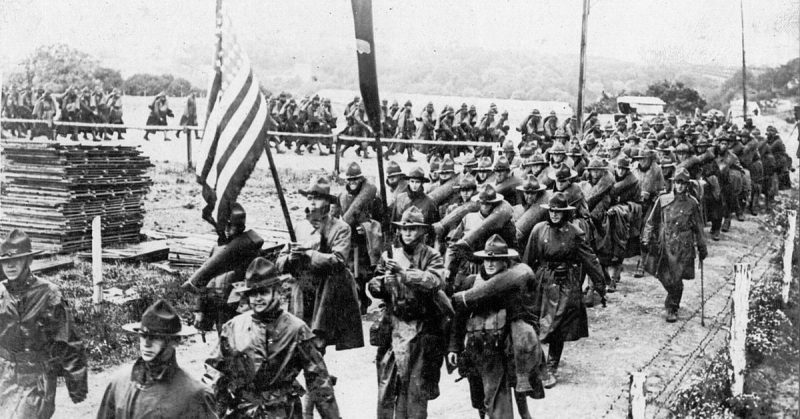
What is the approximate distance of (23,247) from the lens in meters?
6.58

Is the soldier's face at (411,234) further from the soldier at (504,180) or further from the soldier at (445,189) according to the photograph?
the soldier at (445,189)

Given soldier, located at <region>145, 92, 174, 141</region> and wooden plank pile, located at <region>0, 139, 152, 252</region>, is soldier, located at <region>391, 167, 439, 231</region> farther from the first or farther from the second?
soldier, located at <region>145, 92, 174, 141</region>

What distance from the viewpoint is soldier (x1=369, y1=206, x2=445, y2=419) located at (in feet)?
23.6

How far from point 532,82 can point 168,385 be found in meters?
54.5

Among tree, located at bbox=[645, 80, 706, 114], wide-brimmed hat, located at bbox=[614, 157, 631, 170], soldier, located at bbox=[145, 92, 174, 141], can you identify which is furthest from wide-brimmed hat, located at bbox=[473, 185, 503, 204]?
tree, located at bbox=[645, 80, 706, 114]

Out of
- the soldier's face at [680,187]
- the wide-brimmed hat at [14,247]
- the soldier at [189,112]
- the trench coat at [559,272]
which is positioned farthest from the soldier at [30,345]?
the soldier at [189,112]

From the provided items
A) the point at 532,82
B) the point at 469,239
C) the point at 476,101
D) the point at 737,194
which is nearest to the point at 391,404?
the point at 469,239

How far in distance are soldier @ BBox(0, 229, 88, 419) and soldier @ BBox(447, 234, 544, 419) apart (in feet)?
10.6

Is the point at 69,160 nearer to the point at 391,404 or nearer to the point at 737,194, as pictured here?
the point at 391,404

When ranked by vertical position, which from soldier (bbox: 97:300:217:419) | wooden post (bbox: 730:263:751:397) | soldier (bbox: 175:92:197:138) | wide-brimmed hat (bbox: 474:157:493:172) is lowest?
wooden post (bbox: 730:263:751:397)

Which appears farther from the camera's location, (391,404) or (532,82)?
(532,82)

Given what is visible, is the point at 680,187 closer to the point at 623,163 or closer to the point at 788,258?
the point at 623,163

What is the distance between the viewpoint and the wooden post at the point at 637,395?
6102 mm

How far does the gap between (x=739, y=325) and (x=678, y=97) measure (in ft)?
127
